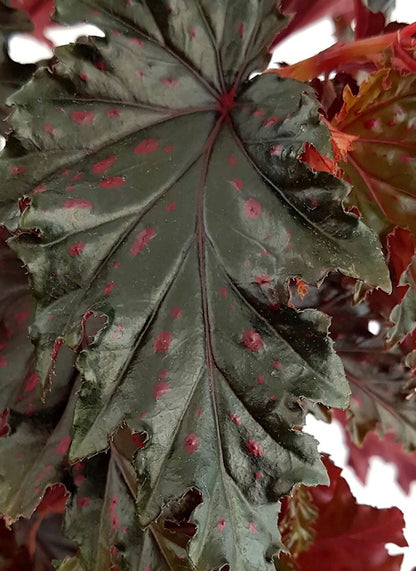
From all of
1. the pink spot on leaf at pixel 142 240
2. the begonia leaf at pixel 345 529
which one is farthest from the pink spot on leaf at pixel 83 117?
the begonia leaf at pixel 345 529

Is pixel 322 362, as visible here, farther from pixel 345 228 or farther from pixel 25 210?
pixel 25 210

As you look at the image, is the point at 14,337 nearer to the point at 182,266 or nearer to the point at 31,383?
the point at 31,383

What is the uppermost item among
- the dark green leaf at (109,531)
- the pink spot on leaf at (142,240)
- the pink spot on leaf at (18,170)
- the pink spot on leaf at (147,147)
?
the pink spot on leaf at (147,147)

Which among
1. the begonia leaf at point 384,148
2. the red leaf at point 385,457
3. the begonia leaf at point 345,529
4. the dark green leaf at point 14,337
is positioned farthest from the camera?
the red leaf at point 385,457

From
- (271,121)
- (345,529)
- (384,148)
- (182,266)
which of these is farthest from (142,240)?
(345,529)

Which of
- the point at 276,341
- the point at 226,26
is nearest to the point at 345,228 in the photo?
the point at 276,341

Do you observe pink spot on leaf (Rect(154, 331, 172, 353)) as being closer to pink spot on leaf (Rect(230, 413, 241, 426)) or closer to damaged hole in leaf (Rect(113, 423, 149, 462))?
pink spot on leaf (Rect(230, 413, 241, 426))

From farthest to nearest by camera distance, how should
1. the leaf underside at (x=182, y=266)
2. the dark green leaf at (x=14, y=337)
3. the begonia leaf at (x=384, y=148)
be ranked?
the dark green leaf at (x=14, y=337), the begonia leaf at (x=384, y=148), the leaf underside at (x=182, y=266)

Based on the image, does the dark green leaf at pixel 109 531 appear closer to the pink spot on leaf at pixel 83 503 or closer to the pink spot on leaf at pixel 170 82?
the pink spot on leaf at pixel 83 503
